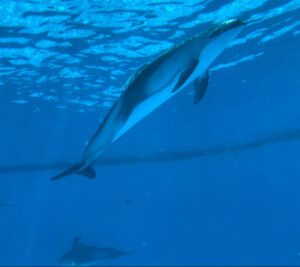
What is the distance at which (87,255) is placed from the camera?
691 inches

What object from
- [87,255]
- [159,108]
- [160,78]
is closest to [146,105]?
[160,78]

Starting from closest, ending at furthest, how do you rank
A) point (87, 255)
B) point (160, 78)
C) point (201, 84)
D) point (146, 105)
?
point (160, 78) → point (146, 105) → point (201, 84) → point (87, 255)

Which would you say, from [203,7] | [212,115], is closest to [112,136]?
[203,7]

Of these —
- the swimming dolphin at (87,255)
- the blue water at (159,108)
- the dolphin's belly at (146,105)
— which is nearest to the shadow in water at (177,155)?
the blue water at (159,108)

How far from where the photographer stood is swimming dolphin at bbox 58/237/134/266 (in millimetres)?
17125

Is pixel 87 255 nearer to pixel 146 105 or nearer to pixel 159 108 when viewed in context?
pixel 159 108

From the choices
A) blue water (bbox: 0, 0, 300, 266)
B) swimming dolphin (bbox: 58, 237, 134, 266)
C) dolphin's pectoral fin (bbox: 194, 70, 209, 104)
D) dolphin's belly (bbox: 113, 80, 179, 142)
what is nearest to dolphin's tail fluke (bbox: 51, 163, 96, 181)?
dolphin's belly (bbox: 113, 80, 179, 142)

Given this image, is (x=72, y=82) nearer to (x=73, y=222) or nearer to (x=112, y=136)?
(x=112, y=136)

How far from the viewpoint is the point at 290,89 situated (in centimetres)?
3009

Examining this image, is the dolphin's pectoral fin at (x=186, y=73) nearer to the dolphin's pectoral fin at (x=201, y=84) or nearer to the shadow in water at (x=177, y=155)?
the dolphin's pectoral fin at (x=201, y=84)

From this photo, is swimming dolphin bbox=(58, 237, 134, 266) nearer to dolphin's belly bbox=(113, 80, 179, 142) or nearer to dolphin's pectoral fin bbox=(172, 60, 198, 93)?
dolphin's belly bbox=(113, 80, 179, 142)

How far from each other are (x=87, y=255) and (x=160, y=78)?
16.0 m

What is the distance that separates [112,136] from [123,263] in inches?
2167

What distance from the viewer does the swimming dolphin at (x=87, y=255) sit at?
56.2 ft
